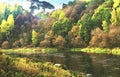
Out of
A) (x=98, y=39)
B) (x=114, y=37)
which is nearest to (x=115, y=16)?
(x=98, y=39)

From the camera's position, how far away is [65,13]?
407 ft

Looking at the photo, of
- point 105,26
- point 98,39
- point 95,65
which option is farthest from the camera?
point 105,26

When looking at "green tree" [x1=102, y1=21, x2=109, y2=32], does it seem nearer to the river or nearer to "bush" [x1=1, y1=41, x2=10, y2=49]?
the river

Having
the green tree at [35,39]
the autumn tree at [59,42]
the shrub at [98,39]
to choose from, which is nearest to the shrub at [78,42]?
the autumn tree at [59,42]

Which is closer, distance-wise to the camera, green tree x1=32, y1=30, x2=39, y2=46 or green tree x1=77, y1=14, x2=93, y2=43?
green tree x1=77, y1=14, x2=93, y2=43

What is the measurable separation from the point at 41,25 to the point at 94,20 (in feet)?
121

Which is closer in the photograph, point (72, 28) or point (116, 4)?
point (116, 4)

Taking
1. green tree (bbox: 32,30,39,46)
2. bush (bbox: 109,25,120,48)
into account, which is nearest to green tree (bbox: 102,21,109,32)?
bush (bbox: 109,25,120,48)

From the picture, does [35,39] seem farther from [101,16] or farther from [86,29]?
[101,16]

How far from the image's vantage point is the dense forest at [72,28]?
86.3 metres

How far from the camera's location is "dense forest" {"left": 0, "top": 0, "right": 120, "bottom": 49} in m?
86.3

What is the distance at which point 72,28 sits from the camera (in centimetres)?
10400

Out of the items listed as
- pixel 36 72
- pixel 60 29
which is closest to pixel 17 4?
pixel 60 29

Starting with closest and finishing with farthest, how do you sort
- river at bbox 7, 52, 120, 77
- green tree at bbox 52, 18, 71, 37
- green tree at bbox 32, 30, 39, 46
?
river at bbox 7, 52, 120, 77
green tree at bbox 52, 18, 71, 37
green tree at bbox 32, 30, 39, 46
